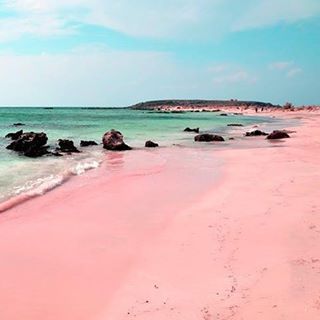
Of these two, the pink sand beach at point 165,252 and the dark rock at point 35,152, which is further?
the dark rock at point 35,152

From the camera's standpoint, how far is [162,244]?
8062 millimetres

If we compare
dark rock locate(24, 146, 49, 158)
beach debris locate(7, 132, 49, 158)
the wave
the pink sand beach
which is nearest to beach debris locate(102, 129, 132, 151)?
beach debris locate(7, 132, 49, 158)

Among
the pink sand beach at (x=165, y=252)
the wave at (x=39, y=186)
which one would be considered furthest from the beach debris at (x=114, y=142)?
the pink sand beach at (x=165, y=252)

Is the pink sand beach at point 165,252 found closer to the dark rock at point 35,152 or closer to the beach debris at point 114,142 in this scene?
the dark rock at point 35,152

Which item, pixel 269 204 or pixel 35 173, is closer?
pixel 269 204

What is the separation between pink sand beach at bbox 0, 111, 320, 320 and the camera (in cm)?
568

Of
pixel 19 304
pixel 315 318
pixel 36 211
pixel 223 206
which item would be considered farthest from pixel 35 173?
pixel 315 318

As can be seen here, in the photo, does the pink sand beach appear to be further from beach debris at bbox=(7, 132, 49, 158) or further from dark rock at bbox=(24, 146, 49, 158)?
beach debris at bbox=(7, 132, 49, 158)

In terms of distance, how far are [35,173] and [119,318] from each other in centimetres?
1208

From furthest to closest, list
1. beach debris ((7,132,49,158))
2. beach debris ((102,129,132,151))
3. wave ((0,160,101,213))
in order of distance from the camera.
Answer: beach debris ((102,129,132,151)) < beach debris ((7,132,49,158)) < wave ((0,160,101,213))

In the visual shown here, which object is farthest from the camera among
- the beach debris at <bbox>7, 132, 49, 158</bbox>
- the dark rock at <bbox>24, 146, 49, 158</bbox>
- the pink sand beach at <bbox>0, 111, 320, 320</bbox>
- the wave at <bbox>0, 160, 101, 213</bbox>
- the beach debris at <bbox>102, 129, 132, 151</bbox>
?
the beach debris at <bbox>102, 129, 132, 151</bbox>

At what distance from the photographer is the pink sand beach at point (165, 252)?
568cm

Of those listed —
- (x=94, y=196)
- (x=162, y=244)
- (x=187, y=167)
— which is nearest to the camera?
(x=162, y=244)

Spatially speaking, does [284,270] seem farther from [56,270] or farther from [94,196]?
[94,196]
